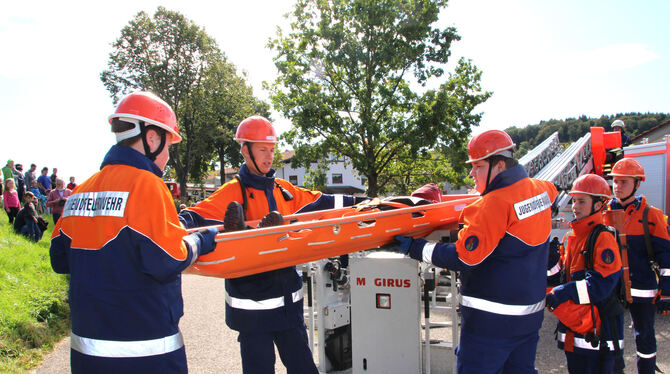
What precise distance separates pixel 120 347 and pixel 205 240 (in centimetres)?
59

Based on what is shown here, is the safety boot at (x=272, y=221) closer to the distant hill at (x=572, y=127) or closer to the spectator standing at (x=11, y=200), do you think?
the spectator standing at (x=11, y=200)

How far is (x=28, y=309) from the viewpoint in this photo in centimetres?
563

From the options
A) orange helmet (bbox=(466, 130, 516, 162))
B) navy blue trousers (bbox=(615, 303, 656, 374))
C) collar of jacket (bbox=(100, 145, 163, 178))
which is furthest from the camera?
navy blue trousers (bbox=(615, 303, 656, 374))

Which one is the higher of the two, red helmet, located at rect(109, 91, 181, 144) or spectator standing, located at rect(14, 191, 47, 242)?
red helmet, located at rect(109, 91, 181, 144)

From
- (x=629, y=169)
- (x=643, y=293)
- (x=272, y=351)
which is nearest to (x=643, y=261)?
(x=643, y=293)

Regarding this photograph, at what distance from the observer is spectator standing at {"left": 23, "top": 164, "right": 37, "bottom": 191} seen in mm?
14148

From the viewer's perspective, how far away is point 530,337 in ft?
8.68

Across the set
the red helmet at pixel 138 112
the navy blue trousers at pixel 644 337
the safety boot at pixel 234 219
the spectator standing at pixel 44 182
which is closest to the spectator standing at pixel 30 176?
the spectator standing at pixel 44 182

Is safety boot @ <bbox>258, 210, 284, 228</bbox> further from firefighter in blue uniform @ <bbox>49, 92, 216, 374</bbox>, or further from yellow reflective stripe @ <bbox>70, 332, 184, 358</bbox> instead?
yellow reflective stripe @ <bbox>70, 332, 184, 358</bbox>

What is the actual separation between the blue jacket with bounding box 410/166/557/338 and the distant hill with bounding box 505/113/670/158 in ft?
131

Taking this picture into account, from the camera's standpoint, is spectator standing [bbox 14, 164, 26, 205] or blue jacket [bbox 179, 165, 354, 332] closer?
blue jacket [bbox 179, 165, 354, 332]

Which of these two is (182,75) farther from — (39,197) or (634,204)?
(634,204)

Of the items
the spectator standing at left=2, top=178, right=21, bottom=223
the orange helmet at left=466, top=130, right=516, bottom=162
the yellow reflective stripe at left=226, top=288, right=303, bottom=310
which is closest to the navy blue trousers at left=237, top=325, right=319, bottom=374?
the yellow reflective stripe at left=226, top=288, right=303, bottom=310

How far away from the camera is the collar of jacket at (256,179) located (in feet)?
10.1
